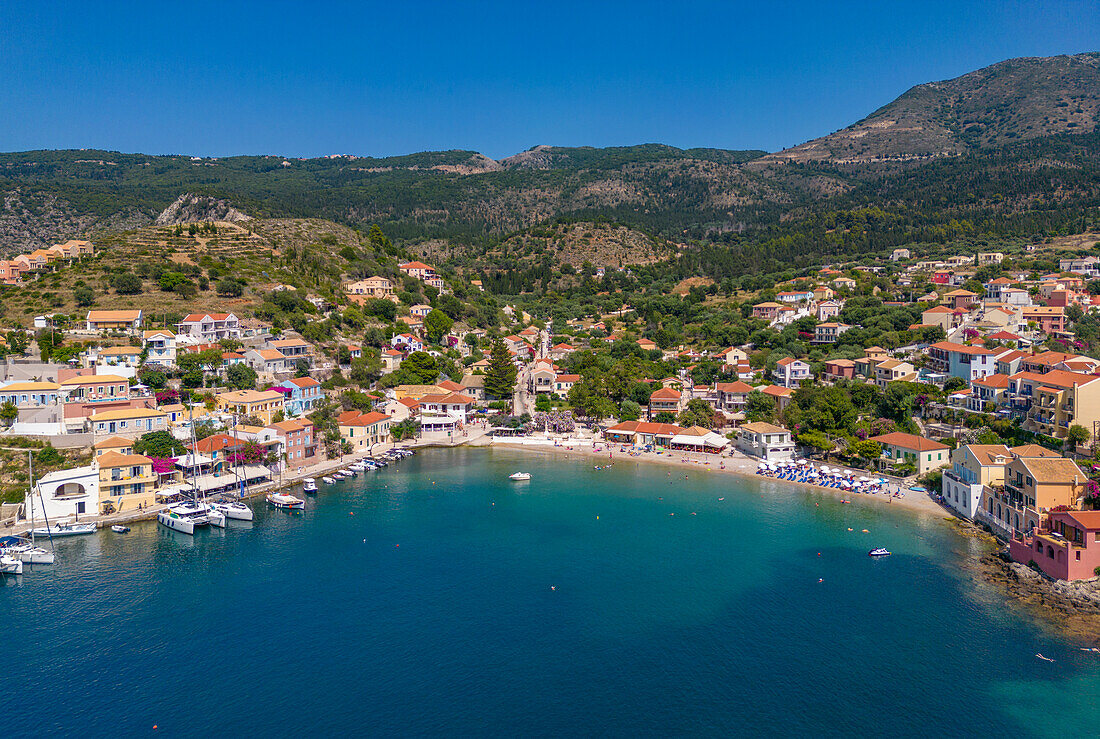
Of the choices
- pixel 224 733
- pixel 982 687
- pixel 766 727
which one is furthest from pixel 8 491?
pixel 982 687

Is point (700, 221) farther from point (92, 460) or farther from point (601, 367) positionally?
point (92, 460)

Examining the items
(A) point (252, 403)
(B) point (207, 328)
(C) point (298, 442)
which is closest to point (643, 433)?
(C) point (298, 442)

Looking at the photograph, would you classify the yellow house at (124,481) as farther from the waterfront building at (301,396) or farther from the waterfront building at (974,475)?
the waterfront building at (974,475)

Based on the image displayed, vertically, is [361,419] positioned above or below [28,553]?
above

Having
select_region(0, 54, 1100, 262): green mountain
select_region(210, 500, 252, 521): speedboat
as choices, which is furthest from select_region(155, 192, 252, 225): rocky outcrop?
select_region(210, 500, 252, 521): speedboat

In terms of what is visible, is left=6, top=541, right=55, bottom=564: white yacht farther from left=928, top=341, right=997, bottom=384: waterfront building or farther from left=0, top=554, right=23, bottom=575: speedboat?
left=928, top=341, right=997, bottom=384: waterfront building

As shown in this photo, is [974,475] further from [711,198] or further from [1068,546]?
[711,198]
